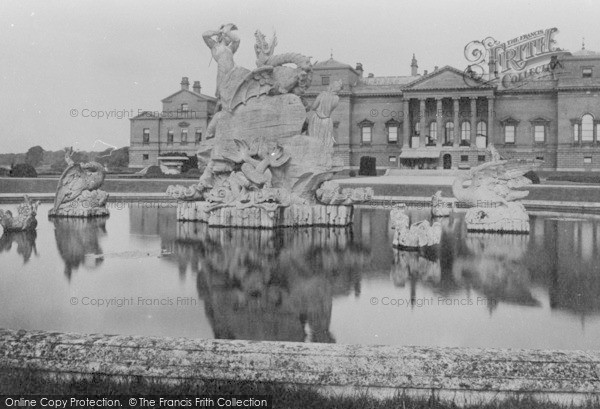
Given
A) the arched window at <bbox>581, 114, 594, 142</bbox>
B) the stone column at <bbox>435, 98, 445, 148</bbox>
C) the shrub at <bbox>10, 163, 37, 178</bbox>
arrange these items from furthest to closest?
the stone column at <bbox>435, 98, 445, 148</bbox>
the arched window at <bbox>581, 114, 594, 142</bbox>
the shrub at <bbox>10, 163, 37, 178</bbox>

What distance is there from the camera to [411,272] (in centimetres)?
962

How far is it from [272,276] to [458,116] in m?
61.7

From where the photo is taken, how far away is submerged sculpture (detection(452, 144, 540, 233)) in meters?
14.8

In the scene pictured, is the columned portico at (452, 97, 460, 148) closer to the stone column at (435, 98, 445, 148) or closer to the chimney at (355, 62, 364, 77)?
the stone column at (435, 98, 445, 148)

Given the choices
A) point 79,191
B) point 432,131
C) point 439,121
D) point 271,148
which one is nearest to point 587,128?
point 439,121

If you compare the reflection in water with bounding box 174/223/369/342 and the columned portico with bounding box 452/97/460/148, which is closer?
the reflection in water with bounding box 174/223/369/342

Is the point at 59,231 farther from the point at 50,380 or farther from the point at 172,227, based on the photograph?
the point at 50,380

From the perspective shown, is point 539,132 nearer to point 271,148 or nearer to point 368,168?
point 368,168

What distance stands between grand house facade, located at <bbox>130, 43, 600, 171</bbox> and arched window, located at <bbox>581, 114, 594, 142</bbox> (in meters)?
0.09

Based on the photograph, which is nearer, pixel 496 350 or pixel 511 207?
pixel 496 350

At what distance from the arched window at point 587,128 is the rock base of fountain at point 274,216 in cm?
5588

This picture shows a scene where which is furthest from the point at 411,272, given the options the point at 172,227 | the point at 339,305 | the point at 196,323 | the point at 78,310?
the point at 172,227

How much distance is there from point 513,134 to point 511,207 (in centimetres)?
5652

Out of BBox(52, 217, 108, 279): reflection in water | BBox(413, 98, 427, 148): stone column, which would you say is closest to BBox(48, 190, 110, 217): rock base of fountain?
BBox(52, 217, 108, 279): reflection in water
